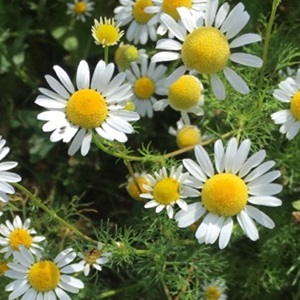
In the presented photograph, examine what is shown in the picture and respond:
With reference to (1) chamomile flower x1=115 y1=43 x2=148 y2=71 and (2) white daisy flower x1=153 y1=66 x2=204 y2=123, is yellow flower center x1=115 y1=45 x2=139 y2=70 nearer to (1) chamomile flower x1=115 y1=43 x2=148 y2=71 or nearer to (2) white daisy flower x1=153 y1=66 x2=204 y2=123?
(1) chamomile flower x1=115 y1=43 x2=148 y2=71

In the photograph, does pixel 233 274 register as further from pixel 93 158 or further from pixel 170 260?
pixel 93 158

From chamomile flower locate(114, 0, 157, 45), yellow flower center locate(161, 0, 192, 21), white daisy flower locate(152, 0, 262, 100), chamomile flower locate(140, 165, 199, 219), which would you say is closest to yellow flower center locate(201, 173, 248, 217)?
chamomile flower locate(140, 165, 199, 219)

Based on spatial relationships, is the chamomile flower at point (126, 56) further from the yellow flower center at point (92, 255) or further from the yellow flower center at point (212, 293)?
the yellow flower center at point (212, 293)

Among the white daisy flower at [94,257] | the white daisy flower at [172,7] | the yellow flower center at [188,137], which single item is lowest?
the white daisy flower at [94,257]

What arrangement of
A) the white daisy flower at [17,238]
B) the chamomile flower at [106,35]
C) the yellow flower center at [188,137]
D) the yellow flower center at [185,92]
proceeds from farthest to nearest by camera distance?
the yellow flower center at [188,137]
the white daisy flower at [17,238]
the yellow flower center at [185,92]
the chamomile flower at [106,35]

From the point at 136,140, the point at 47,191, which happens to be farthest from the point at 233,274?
the point at 47,191

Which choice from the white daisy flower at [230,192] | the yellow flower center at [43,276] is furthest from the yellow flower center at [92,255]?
the white daisy flower at [230,192]
